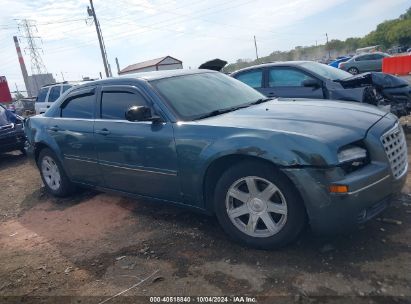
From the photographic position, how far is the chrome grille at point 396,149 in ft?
10.5

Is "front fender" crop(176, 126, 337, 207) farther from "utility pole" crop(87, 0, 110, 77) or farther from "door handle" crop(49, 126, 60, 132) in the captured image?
"utility pole" crop(87, 0, 110, 77)

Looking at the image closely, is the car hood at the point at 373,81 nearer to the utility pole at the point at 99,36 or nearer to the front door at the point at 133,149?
the front door at the point at 133,149

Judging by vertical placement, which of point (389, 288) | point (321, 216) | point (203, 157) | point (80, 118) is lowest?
point (389, 288)

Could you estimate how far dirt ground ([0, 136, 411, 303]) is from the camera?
2.81m

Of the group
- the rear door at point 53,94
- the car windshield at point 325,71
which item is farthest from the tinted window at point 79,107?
the rear door at point 53,94

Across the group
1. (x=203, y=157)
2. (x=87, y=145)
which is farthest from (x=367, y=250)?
(x=87, y=145)

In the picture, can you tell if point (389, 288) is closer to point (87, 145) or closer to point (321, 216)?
point (321, 216)


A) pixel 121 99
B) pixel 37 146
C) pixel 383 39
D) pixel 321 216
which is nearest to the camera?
pixel 321 216

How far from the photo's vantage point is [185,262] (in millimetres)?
3369

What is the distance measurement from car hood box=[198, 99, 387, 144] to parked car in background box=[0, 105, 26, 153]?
6957 millimetres

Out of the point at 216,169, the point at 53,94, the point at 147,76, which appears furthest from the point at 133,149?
the point at 53,94

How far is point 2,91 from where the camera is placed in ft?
86.8

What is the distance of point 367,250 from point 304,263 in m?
0.54

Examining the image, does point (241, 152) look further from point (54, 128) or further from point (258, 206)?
point (54, 128)
